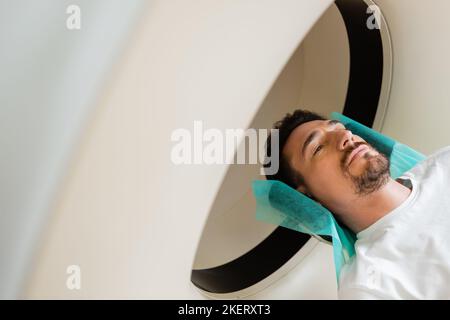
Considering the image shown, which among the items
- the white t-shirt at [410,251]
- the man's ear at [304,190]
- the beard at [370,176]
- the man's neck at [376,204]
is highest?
the beard at [370,176]

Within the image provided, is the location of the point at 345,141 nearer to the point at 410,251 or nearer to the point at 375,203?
the point at 375,203

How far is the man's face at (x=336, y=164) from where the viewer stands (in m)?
1.24

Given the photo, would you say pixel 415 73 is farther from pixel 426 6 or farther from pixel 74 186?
pixel 74 186

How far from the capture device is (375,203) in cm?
126

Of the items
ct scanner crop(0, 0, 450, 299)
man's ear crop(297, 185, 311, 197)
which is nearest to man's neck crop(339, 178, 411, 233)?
man's ear crop(297, 185, 311, 197)

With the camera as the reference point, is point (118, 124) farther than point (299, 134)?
No

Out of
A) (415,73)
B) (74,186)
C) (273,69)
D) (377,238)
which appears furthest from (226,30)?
(415,73)

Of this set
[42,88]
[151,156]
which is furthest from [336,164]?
[42,88]

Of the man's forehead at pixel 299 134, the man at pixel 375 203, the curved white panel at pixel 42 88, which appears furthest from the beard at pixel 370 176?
the curved white panel at pixel 42 88

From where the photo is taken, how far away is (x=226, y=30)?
2.49ft

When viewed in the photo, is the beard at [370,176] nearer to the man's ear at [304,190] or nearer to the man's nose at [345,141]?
the man's nose at [345,141]

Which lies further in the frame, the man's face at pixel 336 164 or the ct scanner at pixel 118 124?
the man's face at pixel 336 164

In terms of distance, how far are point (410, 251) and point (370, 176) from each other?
0.66 feet

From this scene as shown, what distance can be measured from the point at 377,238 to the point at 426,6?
62 cm
